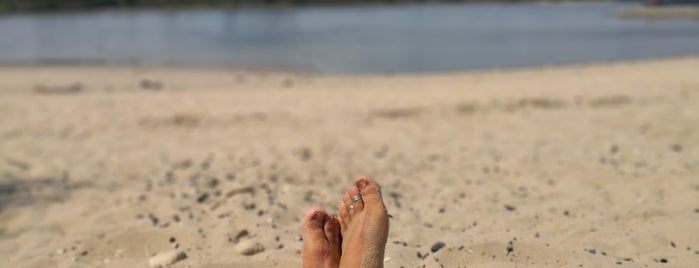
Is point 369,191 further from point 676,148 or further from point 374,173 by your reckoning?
point 676,148

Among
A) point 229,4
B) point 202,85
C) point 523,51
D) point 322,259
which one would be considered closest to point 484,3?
point 229,4

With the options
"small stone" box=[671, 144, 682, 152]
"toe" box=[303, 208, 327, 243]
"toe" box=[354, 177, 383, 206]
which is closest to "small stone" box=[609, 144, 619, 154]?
"small stone" box=[671, 144, 682, 152]

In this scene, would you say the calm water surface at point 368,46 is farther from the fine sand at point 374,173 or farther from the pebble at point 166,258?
the pebble at point 166,258

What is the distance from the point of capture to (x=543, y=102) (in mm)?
7488

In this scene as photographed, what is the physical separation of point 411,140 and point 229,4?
54500mm

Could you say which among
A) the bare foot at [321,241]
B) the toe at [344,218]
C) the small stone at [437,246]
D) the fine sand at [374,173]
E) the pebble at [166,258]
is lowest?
the fine sand at [374,173]

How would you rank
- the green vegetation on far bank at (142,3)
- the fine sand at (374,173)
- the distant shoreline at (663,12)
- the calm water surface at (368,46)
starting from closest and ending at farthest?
the fine sand at (374,173) < the calm water surface at (368,46) < the distant shoreline at (663,12) < the green vegetation on far bank at (142,3)

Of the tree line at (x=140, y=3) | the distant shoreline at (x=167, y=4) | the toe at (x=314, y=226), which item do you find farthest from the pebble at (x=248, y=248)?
the tree line at (x=140, y=3)

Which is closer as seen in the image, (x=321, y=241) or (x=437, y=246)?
(x=321, y=241)

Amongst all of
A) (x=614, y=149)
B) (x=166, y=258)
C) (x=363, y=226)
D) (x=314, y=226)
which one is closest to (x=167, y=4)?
(x=614, y=149)

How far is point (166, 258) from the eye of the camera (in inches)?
116

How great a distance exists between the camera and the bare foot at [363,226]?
2305 mm

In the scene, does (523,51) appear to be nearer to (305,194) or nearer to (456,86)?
(456,86)

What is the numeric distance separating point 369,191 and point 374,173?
2211mm
